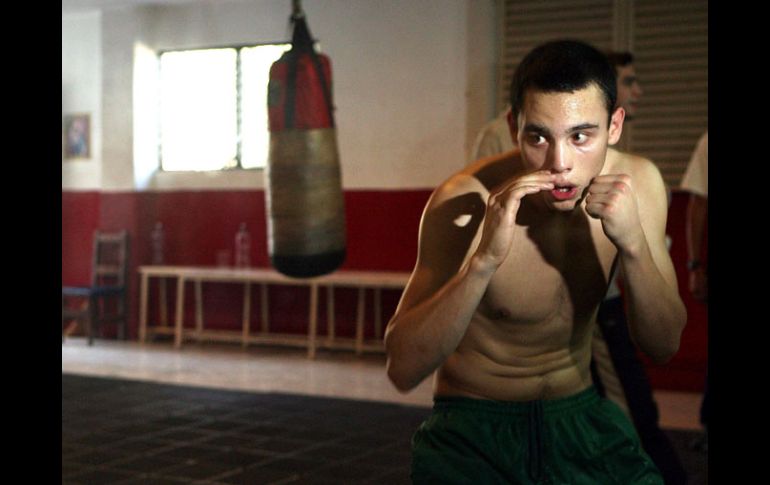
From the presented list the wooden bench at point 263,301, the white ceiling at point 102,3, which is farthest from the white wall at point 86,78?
the wooden bench at point 263,301

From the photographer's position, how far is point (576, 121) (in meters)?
1.68

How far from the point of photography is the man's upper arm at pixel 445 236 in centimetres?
182

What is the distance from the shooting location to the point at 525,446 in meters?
1.80

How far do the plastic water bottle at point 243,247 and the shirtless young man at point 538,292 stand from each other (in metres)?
6.32

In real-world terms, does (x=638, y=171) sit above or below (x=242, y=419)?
above

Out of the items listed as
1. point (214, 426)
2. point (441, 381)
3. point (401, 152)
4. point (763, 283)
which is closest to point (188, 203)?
point (401, 152)

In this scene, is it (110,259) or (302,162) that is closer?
(302,162)

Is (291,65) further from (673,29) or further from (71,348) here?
(71,348)

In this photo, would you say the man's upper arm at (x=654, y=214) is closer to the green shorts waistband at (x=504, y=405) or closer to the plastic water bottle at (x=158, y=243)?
the green shorts waistband at (x=504, y=405)

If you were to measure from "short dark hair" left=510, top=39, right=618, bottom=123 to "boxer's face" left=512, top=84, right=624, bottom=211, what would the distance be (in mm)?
13

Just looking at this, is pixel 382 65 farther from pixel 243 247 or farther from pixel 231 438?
pixel 231 438

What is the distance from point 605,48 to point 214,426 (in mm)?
3297

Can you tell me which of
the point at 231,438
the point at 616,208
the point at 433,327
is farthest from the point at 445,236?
the point at 231,438

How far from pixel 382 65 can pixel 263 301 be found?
212 cm
